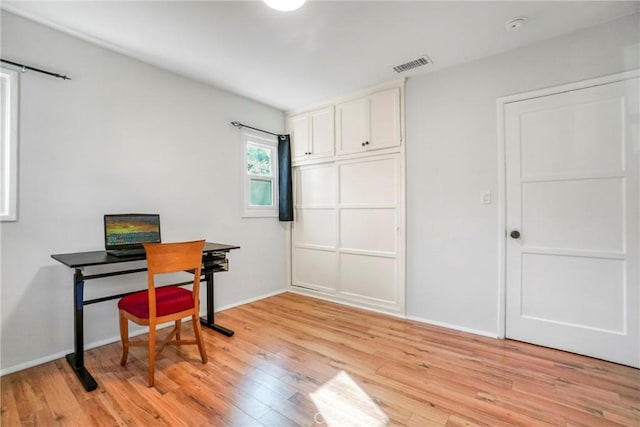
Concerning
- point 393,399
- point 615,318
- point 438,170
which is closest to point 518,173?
point 438,170

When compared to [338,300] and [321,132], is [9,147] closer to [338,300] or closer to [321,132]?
[321,132]

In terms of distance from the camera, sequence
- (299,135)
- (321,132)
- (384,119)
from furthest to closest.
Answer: (299,135) → (321,132) → (384,119)

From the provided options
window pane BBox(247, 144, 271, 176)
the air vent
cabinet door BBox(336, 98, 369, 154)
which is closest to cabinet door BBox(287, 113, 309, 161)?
window pane BBox(247, 144, 271, 176)

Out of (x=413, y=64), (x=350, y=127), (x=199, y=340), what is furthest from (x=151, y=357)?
(x=413, y=64)

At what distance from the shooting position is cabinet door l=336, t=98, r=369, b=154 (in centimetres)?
342

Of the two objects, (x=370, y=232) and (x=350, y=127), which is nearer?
(x=370, y=232)

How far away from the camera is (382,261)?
3.35 metres

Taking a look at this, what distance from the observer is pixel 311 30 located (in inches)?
89.8

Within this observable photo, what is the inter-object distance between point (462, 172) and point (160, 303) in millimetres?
2874

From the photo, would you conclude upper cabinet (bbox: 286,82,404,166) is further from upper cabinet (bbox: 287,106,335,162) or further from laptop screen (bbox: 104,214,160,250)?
laptop screen (bbox: 104,214,160,250)

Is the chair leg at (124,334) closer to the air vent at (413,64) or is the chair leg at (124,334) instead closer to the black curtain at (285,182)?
the black curtain at (285,182)

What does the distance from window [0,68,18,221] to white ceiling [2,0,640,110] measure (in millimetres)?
414

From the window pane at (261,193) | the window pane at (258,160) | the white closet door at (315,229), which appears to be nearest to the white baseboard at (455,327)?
the white closet door at (315,229)

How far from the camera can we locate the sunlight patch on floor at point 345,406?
159 centimetres
